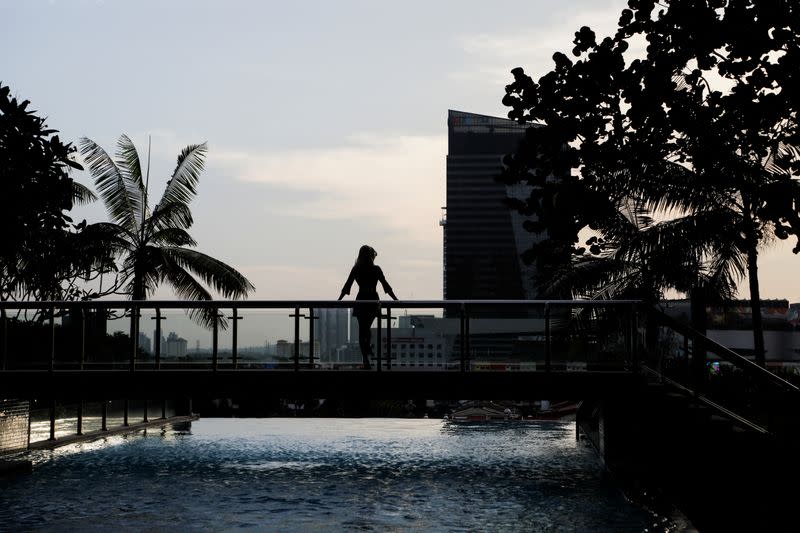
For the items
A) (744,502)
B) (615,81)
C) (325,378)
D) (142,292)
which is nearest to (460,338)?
(325,378)

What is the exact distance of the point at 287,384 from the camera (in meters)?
17.6

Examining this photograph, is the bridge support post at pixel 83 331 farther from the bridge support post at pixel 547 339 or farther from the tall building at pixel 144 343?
the bridge support post at pixel 547 339

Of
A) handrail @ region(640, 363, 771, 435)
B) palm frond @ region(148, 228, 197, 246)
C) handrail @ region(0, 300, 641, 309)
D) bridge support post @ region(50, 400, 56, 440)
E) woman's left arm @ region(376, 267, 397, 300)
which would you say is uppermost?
palm frond @ region(148, 228, 197, 246)

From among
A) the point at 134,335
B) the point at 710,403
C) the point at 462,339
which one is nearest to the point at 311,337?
the point at 462,339

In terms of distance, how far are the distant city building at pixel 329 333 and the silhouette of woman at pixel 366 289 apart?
0.32 m

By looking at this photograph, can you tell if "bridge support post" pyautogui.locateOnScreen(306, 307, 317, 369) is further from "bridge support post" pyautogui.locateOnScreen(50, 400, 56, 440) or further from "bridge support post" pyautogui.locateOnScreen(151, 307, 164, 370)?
"bridge support post" pyautogui.locateOnScreen(50, 400, 56, 440)

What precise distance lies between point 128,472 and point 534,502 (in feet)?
23.1

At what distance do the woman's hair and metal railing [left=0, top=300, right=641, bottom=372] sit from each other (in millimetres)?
722

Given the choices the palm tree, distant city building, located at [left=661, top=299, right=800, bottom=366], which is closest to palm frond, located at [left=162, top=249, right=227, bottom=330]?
the palm tree

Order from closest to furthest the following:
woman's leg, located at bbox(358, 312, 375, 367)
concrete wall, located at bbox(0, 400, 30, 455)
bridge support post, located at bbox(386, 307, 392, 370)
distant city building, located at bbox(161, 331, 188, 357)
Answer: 1. woman's leg, located at bbox(358, 312, 375, 367)
2. bridge support post, located at bbox(386, 307, 392, 370)
3. distant city building, located at bbox(161, 331, 188, 357)
4. concrete wall, located at bbox(0, 400, 30, 455)

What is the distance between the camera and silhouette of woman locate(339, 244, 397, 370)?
16.8 metres

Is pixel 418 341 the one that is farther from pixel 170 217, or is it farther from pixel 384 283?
pixel 170 217

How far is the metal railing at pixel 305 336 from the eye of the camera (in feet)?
56.2

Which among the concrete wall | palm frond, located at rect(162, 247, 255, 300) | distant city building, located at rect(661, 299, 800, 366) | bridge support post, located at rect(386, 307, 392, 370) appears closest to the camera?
bridge support post, located at rect(386, 307, 392, 370)
